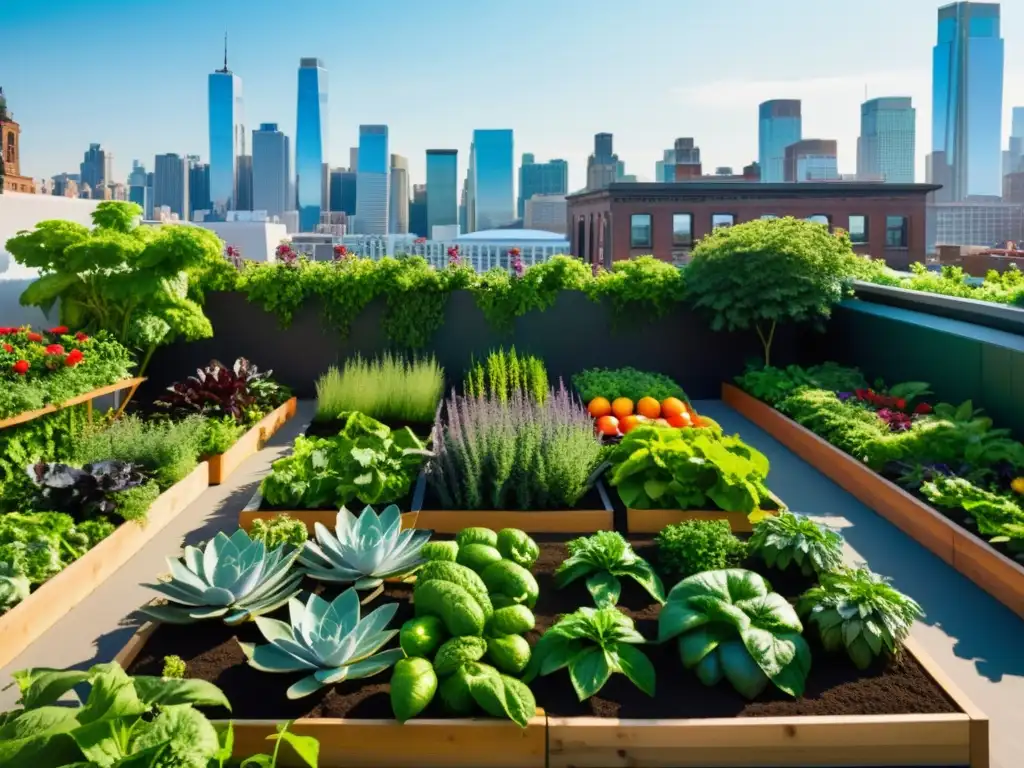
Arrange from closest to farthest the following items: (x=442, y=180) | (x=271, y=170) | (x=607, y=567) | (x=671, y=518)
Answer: (x=607, y=567), (x=671, y=518), (x=442, y=180), (x=271, y=170)

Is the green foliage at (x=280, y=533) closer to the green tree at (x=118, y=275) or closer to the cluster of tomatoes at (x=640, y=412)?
the cluster of tomatoes at (x=640, y=412)

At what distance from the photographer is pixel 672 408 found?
7.11 meters

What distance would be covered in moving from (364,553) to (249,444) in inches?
135

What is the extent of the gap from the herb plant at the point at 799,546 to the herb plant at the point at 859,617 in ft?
1.32

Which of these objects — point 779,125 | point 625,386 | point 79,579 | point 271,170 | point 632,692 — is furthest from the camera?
point 779,125

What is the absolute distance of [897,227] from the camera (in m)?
41.3

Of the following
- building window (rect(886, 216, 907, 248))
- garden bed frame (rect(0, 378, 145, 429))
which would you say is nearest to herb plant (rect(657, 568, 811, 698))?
garden bed frame (rect(0, 378, 145, 429))

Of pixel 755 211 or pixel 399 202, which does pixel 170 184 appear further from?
pixel 755 211

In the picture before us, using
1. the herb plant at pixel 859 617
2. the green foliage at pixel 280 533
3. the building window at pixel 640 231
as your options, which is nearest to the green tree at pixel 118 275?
the green foliage at pixel 280 533

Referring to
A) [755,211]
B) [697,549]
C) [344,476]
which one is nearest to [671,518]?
[697,549]

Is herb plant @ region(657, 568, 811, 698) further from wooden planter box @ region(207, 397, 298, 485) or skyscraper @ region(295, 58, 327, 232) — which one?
skyscraper @ region(295, 58, 327, 232)

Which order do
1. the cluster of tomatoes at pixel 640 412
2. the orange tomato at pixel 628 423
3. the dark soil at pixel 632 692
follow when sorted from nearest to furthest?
the dark soil at pixel 632 692
the orange tomato at pixel 628 423
the cluster of tomatoes at pixel 640 412

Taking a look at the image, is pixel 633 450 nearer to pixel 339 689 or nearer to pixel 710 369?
pixel 339 689

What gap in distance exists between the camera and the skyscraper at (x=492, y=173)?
123 metres
